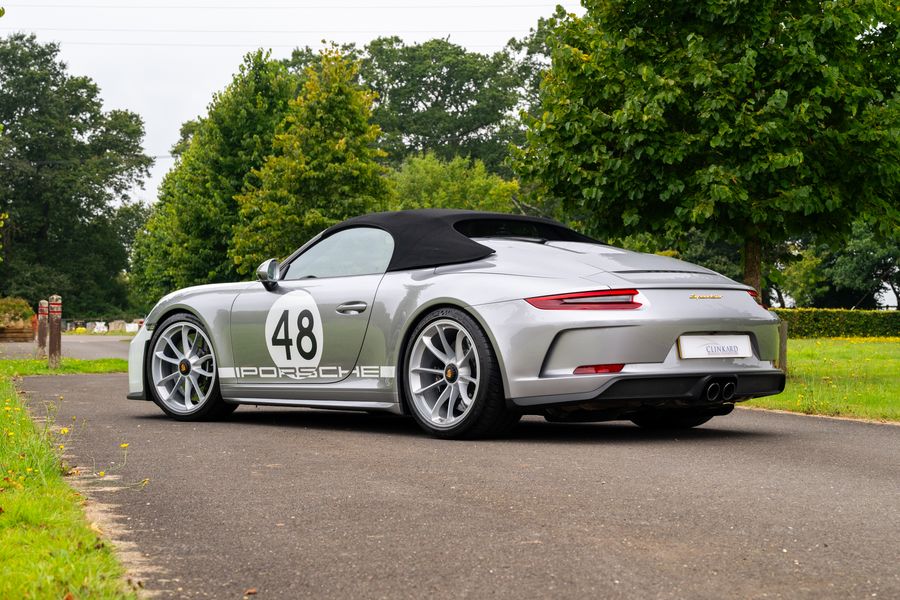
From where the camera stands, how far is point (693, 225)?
44.4 ft

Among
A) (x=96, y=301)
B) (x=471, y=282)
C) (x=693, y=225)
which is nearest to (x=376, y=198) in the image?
(x=693, y=225)

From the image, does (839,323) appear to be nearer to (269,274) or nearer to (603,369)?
(269,274)

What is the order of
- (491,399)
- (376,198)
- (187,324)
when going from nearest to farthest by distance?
1. (491,399)
2. (187,324)
3. (376,198)

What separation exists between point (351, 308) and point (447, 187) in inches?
1956

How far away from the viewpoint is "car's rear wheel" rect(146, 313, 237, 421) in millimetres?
8570

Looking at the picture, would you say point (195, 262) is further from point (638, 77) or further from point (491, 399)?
point (491, 399)

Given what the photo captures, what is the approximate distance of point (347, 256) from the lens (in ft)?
26.4

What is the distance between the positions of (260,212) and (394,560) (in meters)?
27.2

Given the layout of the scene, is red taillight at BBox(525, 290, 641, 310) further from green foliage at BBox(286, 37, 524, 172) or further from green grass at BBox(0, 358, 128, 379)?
green foliage at BBox(286, 37, 524, 172)

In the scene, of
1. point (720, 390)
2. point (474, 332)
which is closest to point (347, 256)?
point (474, 332)

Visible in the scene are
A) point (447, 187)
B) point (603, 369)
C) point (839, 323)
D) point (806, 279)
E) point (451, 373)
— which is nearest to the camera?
point (603, 369)

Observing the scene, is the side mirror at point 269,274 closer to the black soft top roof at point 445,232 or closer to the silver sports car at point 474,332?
the silver sports car at point 474,332

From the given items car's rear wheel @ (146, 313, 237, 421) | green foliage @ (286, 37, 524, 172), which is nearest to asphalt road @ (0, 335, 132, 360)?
car's rear wheel @ (146, 313, 237, 421)

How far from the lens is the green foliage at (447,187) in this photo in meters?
55.5
